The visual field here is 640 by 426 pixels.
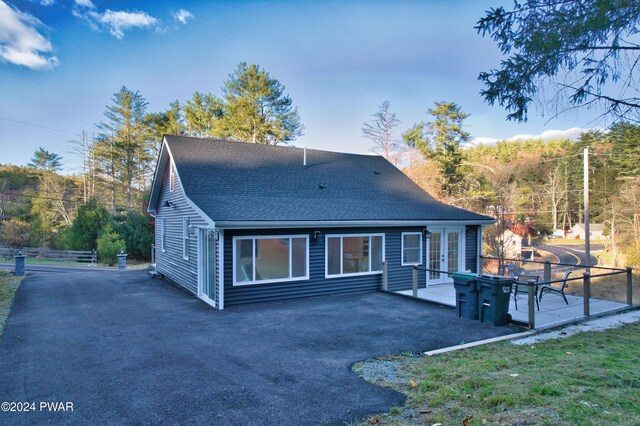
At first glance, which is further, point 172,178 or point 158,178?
point 158,178

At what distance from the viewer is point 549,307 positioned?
896 centimetres

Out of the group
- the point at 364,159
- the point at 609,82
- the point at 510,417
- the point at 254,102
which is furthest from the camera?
the point at 254,102

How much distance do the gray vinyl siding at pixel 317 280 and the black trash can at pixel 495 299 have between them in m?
3.99

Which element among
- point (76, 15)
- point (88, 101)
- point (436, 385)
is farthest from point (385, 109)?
point (436, 385)

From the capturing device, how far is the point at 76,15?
1817 cm

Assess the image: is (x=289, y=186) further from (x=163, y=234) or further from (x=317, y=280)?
(x=163, y=234)

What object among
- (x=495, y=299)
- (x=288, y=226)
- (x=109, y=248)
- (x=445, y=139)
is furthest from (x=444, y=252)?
(x=445, y=139)

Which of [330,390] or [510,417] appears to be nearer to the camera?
[510,417]

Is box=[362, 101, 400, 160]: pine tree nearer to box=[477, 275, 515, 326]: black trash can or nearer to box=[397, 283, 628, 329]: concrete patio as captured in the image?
box=[397, 283, 628, 329]: concrete patio

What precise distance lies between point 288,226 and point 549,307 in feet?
22.2

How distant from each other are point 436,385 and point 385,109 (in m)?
27.3

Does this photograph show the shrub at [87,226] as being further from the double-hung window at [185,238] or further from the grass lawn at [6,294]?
the double-hung window at [185,238]

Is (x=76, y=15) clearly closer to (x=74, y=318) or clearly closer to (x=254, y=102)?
(x=254, y=102)

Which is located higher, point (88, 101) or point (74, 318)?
point (88, 101)
